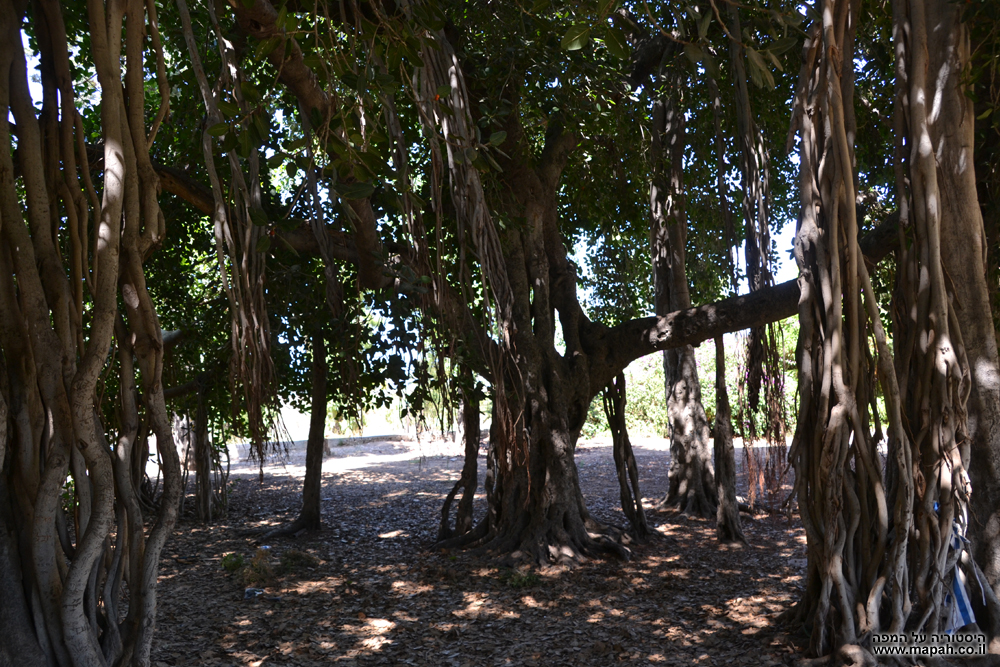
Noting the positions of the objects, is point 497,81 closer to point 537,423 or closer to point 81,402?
point 537,423

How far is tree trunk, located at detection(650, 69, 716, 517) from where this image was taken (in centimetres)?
585

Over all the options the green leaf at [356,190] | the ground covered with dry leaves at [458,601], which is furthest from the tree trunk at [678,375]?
the green leaf at [356,190]

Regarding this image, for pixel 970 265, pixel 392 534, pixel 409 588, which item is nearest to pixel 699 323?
pixel 970 265

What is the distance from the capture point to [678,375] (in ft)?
21.5

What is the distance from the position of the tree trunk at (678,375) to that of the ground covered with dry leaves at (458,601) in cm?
32

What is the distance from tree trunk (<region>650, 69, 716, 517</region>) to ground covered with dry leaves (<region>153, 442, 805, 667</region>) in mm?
316

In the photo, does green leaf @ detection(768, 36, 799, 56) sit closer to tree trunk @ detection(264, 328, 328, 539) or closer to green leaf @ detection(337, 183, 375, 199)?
green leaf @ detection(337, 183, 375, 199)

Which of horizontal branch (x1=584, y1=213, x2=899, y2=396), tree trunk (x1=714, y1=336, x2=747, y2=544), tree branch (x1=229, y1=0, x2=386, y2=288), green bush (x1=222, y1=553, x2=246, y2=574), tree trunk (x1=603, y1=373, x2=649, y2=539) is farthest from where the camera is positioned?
tree trunk (x1=603, y1=373, x2=649, y2=539)

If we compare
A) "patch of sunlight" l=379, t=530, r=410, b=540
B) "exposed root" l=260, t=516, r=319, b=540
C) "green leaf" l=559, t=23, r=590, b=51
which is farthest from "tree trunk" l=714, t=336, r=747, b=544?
"green leaf" l=559, t=23, r=590, b=51

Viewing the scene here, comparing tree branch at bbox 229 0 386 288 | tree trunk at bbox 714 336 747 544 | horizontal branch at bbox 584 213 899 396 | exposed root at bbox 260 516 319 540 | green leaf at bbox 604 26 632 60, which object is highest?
tree branch at bbox 229 0 386 288

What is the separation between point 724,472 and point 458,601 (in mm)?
2229

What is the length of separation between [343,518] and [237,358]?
13.5ft

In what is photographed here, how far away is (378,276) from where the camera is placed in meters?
4.61

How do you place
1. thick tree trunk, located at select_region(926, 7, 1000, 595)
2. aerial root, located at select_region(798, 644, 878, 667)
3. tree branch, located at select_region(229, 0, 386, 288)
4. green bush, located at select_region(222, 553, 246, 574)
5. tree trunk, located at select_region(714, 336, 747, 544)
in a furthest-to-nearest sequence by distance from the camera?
tree trunk, located at select_region(714, 336, 747, 544), green bush, located at select_region(222, 553, 246, 574), tree branch, located at select_region(229, 0, 386, 288), thick tree trunk, located at select_region(926, 7, 1000, 595), aerial root, located at select_region(798, 644, 878, 667)
